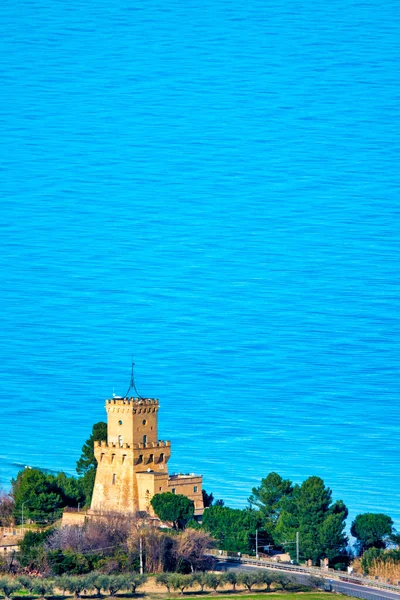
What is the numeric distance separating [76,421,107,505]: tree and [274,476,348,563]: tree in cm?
1533

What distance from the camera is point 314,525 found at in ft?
581

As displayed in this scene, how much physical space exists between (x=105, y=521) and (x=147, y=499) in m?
6.53

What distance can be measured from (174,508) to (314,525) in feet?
31.5

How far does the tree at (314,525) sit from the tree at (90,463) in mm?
15333

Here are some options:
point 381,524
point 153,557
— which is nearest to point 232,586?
point 153,557

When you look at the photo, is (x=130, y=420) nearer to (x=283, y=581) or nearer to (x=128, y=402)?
(x=128, y=402)

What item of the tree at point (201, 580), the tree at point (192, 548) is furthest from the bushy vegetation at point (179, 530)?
the tree at point (201, 580)

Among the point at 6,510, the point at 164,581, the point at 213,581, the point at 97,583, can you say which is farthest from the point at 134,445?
the point at 97,583

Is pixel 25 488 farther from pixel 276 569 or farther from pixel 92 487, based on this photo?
pixel 276 569

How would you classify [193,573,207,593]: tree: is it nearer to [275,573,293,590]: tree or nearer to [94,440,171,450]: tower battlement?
[275,573,293,590]: tree

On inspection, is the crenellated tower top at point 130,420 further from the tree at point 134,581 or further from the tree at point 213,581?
the tree at point 213,581

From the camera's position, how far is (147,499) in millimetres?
181750

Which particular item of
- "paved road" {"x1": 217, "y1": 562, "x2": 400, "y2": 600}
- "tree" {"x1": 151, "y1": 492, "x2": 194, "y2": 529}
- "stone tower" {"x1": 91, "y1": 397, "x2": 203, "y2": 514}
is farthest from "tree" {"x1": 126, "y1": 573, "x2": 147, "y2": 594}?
"stone tower" {"x1": 91, "y1": 397, "x2": 203, "y2": 514}

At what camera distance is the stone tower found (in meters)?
182
